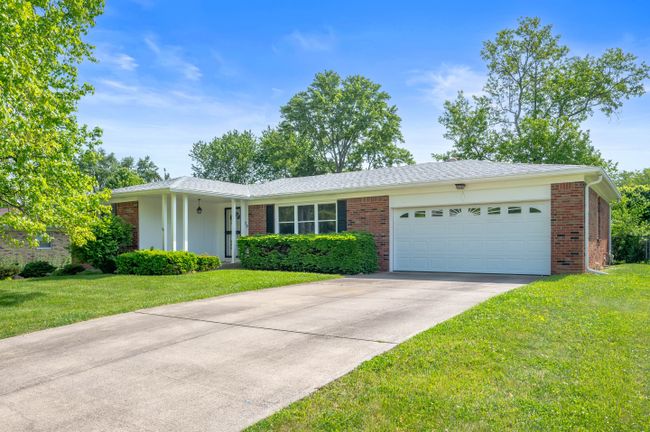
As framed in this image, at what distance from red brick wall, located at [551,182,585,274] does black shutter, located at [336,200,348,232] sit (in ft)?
20.3

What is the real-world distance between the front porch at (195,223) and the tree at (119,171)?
18.8 meters

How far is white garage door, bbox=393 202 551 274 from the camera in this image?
462 inches

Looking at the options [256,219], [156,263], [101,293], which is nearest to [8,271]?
[156,263]

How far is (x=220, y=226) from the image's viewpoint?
18.8m

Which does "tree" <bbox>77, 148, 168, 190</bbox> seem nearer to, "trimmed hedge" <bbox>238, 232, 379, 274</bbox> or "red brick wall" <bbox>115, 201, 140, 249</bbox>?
"red brick wall" <bbox>115, 201, 140, 249</bbox>

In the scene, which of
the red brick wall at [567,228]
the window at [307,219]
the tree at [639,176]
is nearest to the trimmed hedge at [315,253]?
the window at [307,219]

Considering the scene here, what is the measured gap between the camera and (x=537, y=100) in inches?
1169

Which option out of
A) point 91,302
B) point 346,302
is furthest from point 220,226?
point 346,302

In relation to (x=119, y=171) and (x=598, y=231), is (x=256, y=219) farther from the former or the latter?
(x=119, y=171)

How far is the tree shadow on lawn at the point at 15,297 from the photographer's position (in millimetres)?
8617

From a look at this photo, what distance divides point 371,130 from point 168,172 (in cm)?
2695

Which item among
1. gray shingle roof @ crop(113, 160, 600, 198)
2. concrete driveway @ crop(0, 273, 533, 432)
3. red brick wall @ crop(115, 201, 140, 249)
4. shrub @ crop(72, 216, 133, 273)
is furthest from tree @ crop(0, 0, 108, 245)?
red brick wall @ crop(115, 201, 140, 249)

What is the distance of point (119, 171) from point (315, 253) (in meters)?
33.3

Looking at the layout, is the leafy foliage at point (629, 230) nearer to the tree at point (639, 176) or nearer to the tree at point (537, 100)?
the tree at point (537, 100)
